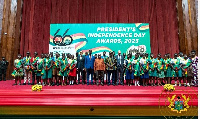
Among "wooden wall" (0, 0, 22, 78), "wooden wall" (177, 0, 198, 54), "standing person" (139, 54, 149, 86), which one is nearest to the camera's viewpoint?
"standing person" (139, 54, 149, 86)

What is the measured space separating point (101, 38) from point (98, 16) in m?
1.21

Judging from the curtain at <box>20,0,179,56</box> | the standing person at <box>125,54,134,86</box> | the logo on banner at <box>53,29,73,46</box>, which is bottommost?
the standing person at <box>125,54,134,86</box>

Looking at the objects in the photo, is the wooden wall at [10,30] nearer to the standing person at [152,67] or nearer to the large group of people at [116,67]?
the large group of people at [116,67]

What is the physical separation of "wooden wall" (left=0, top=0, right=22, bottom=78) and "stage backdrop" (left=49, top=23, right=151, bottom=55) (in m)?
1.80

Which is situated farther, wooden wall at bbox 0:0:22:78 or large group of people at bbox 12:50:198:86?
wooden wall at bbox 0:0:22:78

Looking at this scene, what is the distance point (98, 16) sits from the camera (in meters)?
8.73

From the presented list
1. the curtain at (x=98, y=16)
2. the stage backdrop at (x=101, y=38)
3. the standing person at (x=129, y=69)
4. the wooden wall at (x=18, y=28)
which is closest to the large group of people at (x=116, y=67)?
the standing person at (x=129, y=69)

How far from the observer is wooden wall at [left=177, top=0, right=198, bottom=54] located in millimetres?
8234

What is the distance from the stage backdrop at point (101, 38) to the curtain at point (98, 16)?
1.12ft

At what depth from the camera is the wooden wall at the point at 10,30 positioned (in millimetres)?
8345

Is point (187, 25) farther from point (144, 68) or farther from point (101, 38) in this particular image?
point (144, 68)

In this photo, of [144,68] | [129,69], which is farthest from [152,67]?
[129,69]

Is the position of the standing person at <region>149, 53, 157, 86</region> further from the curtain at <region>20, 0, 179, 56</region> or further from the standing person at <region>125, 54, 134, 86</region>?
the curtain at <region>20, 0, 179, 56</region>

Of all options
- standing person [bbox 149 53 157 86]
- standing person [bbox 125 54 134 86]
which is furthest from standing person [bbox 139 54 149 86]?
standing person [bbox 125 54 134 86]
